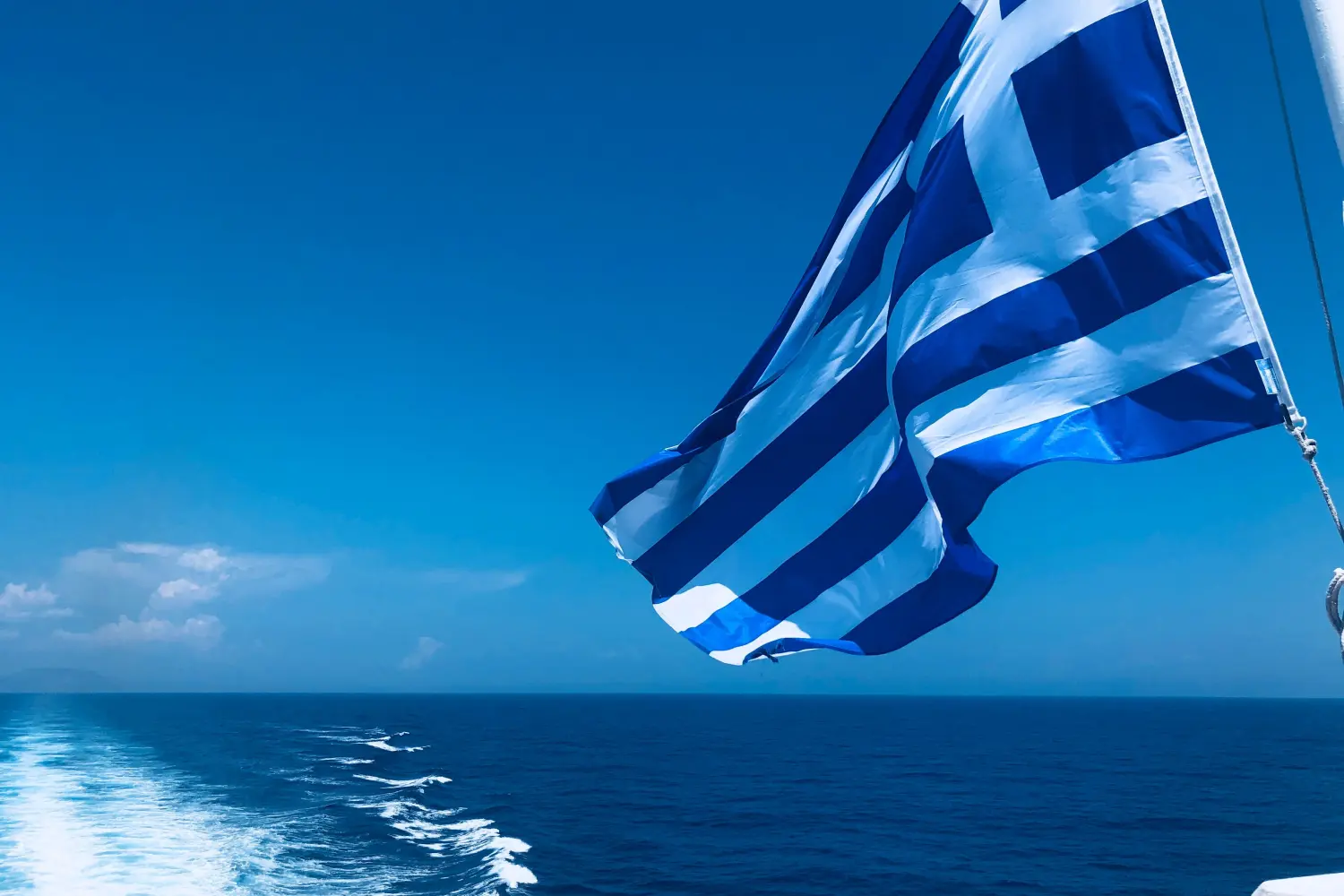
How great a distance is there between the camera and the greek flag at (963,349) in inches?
159

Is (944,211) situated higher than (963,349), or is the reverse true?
(944,211)

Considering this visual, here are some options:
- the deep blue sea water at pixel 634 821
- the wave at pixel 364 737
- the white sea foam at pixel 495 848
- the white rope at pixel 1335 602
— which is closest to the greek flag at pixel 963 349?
the white rope at pixel 1335 602

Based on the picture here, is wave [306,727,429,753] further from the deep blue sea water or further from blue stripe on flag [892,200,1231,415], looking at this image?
blue stripe on flag [892,200,1231,415]

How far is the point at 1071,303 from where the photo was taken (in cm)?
449

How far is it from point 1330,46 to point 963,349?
2154 mm

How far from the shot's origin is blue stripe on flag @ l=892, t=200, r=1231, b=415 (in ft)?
13.1

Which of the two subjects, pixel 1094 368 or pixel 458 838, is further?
pixel 458 838

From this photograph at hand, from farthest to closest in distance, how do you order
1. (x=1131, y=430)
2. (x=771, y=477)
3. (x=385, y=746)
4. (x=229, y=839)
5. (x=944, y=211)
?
(x=385, y=746) < (x=229, y=839) < (x=771, y=477) < (x=944, y=211) < (x=1131, y=430)

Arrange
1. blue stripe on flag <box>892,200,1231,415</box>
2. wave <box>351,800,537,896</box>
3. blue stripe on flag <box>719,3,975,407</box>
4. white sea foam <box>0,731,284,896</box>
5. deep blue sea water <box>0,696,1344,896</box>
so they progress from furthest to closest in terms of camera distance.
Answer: wave <box>351,800,537,896</box>, deep blue sea water <box>0,696,1344,896</box>, white sea foam <box>0,731,284,896</box>, blue stripe on flag <box>719,3,975,407</box>, blue stripe on flag <box>892,200,1231,415</box>

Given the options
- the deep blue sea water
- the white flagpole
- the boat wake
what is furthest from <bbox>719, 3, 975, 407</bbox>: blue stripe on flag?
the boat wake

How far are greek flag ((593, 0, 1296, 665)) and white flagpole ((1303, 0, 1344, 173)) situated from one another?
31.9 inches

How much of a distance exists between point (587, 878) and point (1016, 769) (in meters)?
42.4

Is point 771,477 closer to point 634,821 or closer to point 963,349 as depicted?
point 963,349

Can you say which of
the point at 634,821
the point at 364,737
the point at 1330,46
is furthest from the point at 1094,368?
the point at 364,737
